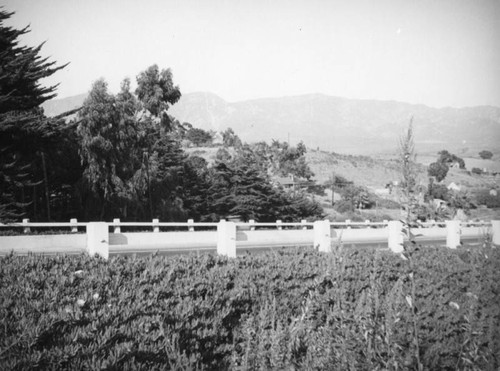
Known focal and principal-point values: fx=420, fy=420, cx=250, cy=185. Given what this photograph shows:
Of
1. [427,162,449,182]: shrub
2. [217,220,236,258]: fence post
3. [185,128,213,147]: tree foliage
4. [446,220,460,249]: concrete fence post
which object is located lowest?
[446,220,460,249]: concrete fence post

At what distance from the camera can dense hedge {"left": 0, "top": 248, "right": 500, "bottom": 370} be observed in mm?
3293

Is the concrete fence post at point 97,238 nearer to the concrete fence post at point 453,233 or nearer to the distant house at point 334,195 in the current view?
the concrete fence post at point 453,233

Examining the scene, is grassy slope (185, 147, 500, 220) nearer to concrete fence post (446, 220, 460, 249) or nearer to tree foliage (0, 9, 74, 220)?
tree foliage (0, 9, 74, 220)

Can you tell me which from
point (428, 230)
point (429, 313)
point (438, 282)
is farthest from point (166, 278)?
point (428, 230)

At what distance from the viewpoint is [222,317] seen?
423cm

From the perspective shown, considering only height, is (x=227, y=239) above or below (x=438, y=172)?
below

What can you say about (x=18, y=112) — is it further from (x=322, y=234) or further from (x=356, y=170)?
(x=356, y=170)

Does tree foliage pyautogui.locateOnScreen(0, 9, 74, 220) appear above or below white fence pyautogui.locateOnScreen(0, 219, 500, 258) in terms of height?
above

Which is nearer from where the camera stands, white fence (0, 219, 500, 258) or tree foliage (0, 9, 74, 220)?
white fence (0, 219, 500, 258)

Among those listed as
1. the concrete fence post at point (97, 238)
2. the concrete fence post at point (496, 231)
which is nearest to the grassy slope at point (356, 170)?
the concrete fence post at point (496, 231)

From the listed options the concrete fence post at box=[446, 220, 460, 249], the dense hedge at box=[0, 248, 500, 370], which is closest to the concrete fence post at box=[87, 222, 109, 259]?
the dense hedge at box=[0, 248, 500, 370]

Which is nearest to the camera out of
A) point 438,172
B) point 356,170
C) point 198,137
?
point 438,172

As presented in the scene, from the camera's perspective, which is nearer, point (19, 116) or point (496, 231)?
point (496, 231)

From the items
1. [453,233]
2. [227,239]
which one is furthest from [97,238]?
[453,233]
